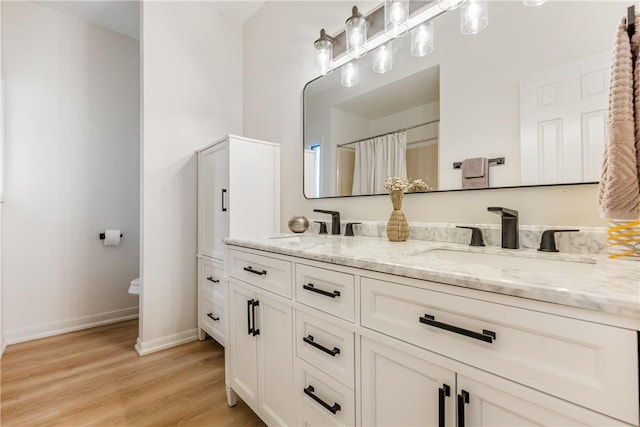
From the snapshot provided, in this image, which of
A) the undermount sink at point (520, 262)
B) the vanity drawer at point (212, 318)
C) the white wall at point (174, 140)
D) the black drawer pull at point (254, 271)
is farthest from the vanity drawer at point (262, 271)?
the white wall at point (174, 140)

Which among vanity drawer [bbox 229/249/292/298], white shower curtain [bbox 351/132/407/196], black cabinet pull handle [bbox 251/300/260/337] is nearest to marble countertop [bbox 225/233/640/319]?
vanity drawer [bbox 229/249/292/298]

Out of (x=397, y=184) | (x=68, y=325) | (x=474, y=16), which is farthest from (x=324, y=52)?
(x=68, y=325)

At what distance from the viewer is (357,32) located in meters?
1.68

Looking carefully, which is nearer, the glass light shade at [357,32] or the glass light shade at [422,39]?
the glass light shade at [422,39]

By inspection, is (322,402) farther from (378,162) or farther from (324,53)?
(324,53)

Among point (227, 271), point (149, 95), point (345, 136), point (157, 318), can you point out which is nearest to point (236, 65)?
point (149, 95)

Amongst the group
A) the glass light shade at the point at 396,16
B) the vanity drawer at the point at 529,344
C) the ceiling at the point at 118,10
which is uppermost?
the ceiling at the point at 118,10

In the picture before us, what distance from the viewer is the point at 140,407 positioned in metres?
1.56

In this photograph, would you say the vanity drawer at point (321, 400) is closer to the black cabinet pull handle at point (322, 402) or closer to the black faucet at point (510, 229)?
the black cabinet pull handle at point (322, 402)

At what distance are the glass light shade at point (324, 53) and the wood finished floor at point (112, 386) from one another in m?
1.99

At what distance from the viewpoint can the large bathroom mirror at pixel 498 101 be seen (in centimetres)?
101

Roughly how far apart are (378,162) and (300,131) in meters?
0.73

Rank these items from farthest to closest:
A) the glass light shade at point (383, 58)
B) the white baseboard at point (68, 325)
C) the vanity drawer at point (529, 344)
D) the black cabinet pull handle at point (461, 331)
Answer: the white baseboard at point (68, 325), the glass light shade at point (383, 58), the black cabinet pull handle at point (461, 331), the vanity drawer at point (529, 344)

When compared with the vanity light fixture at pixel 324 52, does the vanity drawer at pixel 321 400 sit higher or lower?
lower
